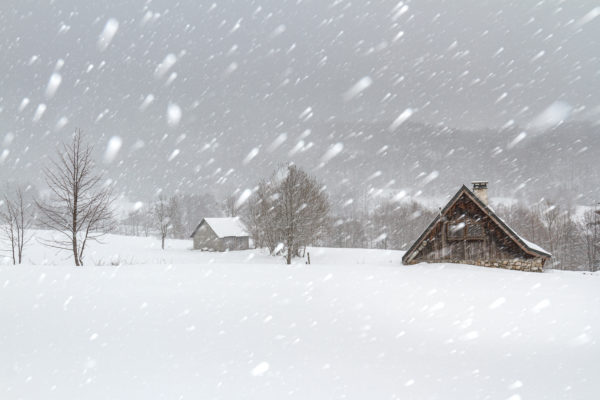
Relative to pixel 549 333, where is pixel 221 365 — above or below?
above

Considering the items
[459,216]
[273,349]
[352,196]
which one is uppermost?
[352,196]

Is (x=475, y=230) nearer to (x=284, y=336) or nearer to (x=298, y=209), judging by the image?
(x=284, y=336)

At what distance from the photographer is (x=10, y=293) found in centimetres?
888

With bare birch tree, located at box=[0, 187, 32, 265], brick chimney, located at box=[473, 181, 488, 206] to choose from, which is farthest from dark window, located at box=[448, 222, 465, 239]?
A: bare birch tree, located at box=[0, 187, 32, 265]

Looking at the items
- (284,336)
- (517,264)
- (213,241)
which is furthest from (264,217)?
(284,336)

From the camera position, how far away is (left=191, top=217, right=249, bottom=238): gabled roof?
4859 centimetres

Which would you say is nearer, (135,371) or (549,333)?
(135,371)

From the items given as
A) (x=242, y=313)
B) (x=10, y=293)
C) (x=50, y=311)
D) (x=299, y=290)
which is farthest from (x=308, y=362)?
(x=10, y=293)

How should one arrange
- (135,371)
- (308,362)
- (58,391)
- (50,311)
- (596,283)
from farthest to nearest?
(596,283) < (50,311) < (308,362) < (135,371) < (58,391)

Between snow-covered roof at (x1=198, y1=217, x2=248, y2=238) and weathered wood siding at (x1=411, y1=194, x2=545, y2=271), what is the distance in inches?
1297

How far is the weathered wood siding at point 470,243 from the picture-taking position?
18031 millimetres

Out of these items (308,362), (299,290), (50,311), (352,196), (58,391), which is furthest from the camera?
(352,196)

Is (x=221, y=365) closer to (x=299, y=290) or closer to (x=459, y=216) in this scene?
(x=299, y=290)

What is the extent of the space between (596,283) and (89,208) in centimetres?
2236
